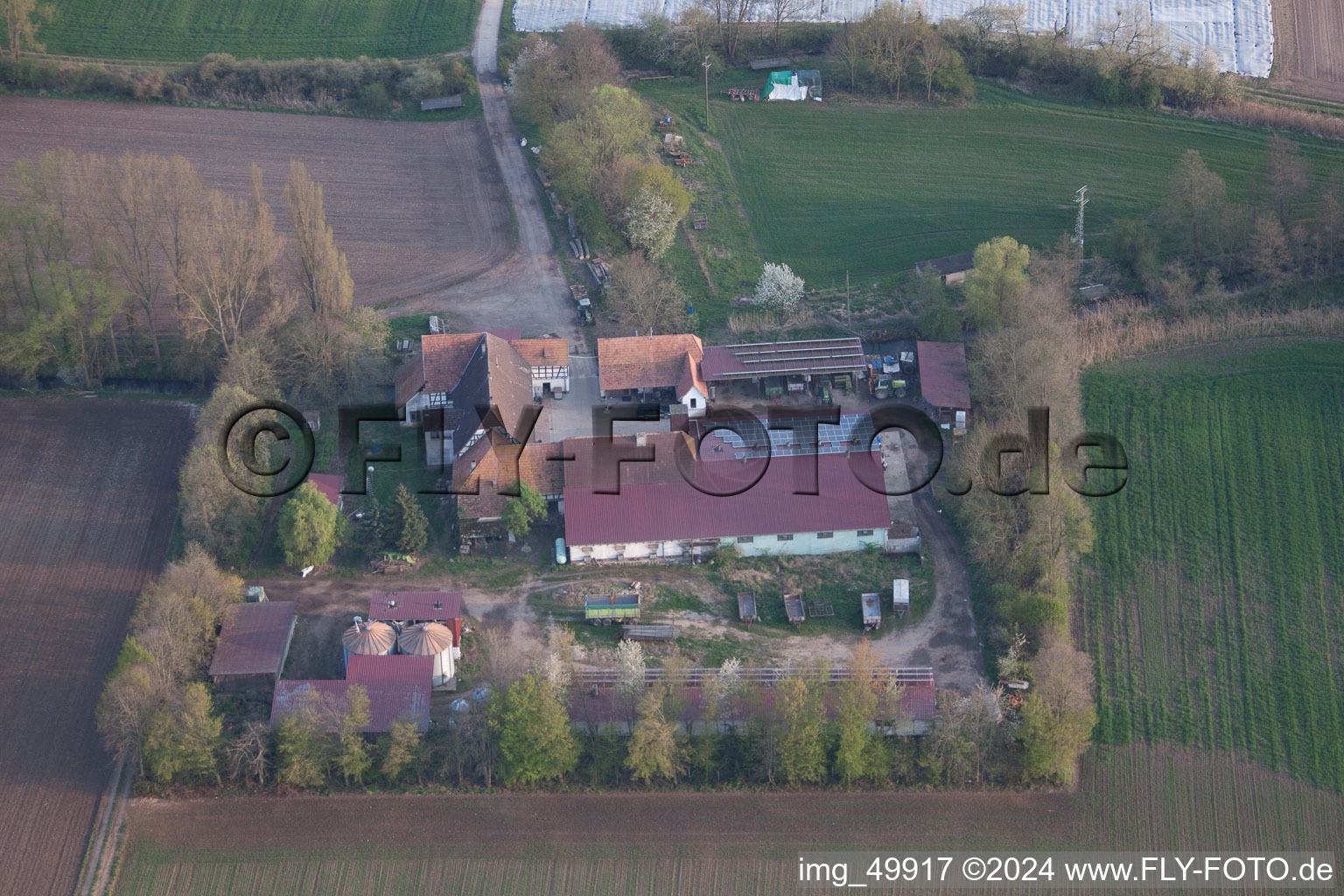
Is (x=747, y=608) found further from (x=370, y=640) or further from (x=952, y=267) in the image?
(x=952, y=267)

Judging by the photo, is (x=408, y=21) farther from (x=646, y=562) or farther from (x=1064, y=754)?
(x=1064, y=754)

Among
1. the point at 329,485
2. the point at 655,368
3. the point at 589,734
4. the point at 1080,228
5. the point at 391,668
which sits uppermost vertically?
the point at 1080,228

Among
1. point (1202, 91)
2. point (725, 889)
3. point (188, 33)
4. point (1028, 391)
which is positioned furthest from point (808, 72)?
point (725, 889)

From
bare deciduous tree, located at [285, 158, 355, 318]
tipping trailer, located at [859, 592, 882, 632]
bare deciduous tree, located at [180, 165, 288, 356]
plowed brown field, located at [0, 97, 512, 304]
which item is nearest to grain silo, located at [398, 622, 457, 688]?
tipping trailer, located at [859, 592, 882, 632]

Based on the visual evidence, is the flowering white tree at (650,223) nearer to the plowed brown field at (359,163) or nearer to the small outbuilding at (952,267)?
the plowed brown field at (359,163)

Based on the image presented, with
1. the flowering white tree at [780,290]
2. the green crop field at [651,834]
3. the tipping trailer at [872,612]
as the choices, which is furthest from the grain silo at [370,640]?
the flowering white tree at [780,290]

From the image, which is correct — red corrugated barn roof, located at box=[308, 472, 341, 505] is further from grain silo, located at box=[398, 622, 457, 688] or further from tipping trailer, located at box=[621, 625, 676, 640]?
tipping trailer, located at box=[621, 625, 676, 640]

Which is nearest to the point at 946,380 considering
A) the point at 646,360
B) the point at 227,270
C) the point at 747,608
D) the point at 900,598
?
the point at 900,598
